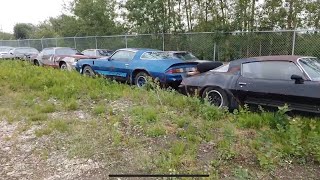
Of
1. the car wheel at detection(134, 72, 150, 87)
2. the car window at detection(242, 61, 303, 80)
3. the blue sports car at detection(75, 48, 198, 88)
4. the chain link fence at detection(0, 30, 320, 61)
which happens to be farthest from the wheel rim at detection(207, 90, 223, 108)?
the chain link fence at detection(0, 30, 320, 61)

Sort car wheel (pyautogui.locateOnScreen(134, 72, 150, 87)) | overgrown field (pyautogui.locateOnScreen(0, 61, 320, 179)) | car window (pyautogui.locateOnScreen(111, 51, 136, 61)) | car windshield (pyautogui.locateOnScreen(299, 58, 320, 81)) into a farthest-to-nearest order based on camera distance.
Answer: car window (pyautogui.locateOnScreen(111, 51, 136, 61)) < car wheel (pyautogui.locateOnScreen(134, 72, 150, 87)) < car windshield (pyautogui.locateOnScreen(299, 58, 320, 81)) < overgrown field (pyautogui.locateOnScreen(0, 61, 320, 179))

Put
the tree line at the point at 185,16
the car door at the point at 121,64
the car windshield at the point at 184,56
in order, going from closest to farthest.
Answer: the car door at the point at 121,64 < the car windshield at the point at 184,56 < the tree line at the point at 185,16

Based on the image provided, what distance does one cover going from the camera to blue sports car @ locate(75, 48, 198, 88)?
27.7 ft

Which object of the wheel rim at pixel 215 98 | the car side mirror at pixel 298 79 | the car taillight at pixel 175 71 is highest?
the car taillight at pixel 175 71

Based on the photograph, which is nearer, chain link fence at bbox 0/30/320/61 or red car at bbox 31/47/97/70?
chain link fence at bbox 0/30/320/61

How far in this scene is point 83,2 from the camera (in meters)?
22.0

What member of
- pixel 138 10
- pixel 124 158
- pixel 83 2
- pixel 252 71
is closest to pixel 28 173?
pixel 124 158

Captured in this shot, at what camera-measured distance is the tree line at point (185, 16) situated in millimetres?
13109

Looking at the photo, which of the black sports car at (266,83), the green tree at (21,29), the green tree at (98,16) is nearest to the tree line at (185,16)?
the green tree at (98,16)

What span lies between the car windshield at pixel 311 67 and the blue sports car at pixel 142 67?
3797 millimetres

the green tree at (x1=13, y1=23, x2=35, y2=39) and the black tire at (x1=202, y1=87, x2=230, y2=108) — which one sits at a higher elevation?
the green tree at (x1=13, y1=23, x2=35, y2=39)

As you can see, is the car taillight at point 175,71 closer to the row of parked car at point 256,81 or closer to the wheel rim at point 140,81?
the row of parked car at point 256,81

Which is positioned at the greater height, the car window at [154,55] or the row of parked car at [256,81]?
the car window at [154,55]

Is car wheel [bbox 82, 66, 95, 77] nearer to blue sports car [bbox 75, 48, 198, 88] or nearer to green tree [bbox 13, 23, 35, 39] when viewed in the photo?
blue sports car [bbox 75, 48, 198, 88]
